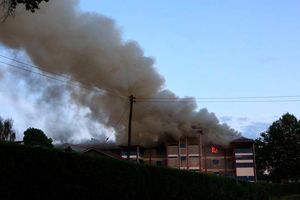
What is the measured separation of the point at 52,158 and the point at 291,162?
83.8 meters

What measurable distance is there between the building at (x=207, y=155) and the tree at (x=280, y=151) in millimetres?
4859

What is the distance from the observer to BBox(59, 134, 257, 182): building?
92.7 metres

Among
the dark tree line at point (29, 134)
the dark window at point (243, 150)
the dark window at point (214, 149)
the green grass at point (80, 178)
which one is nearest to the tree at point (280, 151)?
the dark window at point (243, 150)

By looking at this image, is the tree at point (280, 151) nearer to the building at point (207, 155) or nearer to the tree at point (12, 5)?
the building at point (207, 155)

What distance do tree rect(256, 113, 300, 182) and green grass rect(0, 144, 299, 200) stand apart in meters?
71.3

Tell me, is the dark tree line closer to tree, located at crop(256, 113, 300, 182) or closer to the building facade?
the building facade

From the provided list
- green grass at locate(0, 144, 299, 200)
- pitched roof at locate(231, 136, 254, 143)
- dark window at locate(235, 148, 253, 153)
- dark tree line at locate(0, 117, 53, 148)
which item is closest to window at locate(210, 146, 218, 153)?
pitched roof at locate(231, 136, 254, 143)

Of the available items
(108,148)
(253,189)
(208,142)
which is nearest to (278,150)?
(208,142)

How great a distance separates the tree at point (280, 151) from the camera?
91250mm

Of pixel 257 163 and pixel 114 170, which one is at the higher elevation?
pixel 257 163

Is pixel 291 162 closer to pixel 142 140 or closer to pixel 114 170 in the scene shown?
pixel 142 140

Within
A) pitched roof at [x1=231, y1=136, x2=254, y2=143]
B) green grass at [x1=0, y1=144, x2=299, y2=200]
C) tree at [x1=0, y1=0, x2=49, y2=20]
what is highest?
pitched roof at [x1=231, y1=136, x2=254, y2=143]

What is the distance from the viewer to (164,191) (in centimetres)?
2169

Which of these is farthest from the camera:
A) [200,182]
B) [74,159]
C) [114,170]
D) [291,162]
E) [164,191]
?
[291,162]
